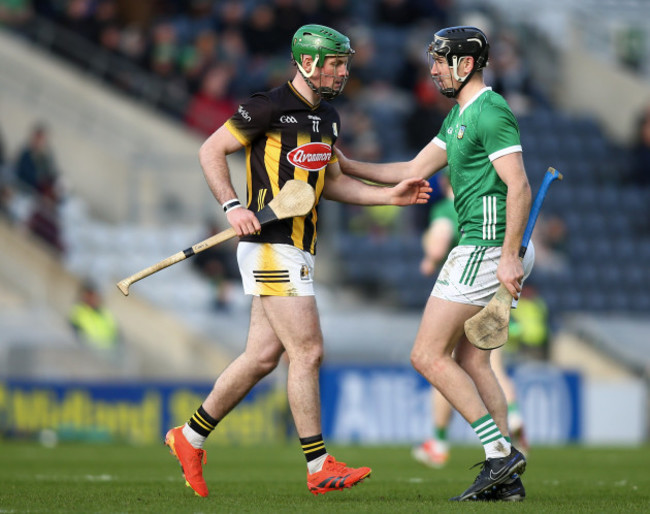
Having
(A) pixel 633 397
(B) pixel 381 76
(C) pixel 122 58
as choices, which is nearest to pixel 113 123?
→ (C) pixel 122 58

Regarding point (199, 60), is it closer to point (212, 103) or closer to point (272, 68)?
point (212, 103)

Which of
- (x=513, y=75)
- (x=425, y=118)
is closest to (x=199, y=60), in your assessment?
(x=425, y=118)

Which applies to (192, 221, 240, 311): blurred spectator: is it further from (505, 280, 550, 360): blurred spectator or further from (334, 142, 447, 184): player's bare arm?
(334, 142, 447, 184): player's bare arm

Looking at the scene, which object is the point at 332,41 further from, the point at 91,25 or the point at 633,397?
the point at 91,25

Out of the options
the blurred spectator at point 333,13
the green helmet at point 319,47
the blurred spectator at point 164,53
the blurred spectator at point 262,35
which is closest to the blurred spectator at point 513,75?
the blurred spectator at point 333,13

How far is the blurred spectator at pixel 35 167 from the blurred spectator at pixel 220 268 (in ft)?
7.38

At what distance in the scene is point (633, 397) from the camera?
15.2m

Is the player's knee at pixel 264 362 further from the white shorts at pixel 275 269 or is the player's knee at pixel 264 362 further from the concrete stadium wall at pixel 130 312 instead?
the concrete stadium wall at pixel 130 312

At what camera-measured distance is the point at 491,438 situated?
6.17 m

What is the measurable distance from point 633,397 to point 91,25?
10078 mm

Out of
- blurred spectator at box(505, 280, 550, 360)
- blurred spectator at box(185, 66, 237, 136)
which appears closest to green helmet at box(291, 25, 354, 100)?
blurred spectator at box(505, 280, 550, 360)

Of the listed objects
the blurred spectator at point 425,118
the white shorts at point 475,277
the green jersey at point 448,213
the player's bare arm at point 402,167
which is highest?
the blurred spectator at point 425,118

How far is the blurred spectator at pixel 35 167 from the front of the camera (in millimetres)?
16922

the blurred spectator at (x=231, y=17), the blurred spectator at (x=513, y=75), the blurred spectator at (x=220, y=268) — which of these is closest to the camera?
the blurred spectator at (x=220, y=268)
